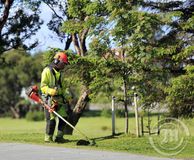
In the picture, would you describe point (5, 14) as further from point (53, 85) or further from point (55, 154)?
point (55, 154)

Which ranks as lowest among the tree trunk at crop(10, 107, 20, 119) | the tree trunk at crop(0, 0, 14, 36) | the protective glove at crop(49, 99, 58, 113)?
the protective glove at crop(49, 99, 58, 113)

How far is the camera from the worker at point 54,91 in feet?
42.0

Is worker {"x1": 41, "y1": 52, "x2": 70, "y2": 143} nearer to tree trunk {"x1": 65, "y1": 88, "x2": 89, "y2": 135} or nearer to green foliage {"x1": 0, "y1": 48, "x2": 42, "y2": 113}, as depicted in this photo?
tree trunk {"x1": 65, "y1": 88, "x2": 89, "y2": 135}

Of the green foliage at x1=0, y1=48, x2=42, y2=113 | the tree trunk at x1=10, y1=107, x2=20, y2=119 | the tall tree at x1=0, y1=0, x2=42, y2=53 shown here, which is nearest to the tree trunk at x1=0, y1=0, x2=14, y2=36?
the tall tree at x1=0, y1=0, x2=42, y2=53

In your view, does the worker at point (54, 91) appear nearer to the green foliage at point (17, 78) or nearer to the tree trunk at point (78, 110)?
the tree trunk at point (78, 110)

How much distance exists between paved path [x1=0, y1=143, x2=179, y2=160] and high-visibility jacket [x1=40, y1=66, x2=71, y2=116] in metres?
1.70

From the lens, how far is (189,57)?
16.8m

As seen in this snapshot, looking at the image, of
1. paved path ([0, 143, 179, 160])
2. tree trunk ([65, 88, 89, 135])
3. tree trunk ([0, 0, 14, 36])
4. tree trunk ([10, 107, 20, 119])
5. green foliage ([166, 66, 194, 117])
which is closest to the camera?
paved path ([0, 143, 179, 160])

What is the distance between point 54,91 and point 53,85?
1.08ft

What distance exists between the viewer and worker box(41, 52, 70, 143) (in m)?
12.8

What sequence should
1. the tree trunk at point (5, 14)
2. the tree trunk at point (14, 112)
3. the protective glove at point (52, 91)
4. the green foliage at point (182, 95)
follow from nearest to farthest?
the protective glove at point (52, 91) < the green foliage at point (182, 95) < the tree trunk at point (5, 14) < the tree trunk at point (14, 112)

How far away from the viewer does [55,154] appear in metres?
10.4

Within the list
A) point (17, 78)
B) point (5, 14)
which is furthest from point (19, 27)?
point (17, 78)

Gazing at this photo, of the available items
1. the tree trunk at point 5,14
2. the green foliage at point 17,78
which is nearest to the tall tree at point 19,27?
the tree trunk at point 5,14
